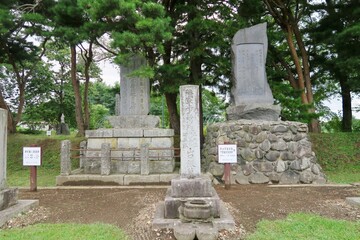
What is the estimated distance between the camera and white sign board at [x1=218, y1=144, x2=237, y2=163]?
6.92 meters

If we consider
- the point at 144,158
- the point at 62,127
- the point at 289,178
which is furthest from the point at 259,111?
the point at 62,127

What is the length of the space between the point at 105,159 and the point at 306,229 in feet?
17.1

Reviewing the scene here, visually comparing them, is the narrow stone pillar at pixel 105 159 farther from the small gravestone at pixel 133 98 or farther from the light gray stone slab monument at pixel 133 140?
the small gravestone at pixel 133 98

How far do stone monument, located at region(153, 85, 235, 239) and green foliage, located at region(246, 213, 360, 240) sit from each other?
0.48 m

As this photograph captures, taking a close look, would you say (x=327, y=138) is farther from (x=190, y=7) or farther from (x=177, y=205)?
(x=177, y=205)

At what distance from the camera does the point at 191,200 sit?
14.3ft

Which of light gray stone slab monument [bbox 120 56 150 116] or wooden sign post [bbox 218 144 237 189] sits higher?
light gray stone slab monument [bbox 120 56 150 116]

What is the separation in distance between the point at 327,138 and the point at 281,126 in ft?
14.1

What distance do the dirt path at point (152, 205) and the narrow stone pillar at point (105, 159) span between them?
0.94m

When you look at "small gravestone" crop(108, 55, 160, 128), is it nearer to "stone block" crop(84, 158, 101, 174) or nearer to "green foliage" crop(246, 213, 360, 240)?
"stone block" crop(84, 158, 101, 174)

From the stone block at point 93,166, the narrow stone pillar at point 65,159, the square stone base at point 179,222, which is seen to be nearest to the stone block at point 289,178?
the square stone base at point 179,222

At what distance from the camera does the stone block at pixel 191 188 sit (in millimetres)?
4527

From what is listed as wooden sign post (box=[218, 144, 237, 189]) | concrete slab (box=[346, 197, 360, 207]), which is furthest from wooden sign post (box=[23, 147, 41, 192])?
concrete slab (box=[346, 197, 360, 207])

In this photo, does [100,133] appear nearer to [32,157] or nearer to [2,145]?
[32,157]
